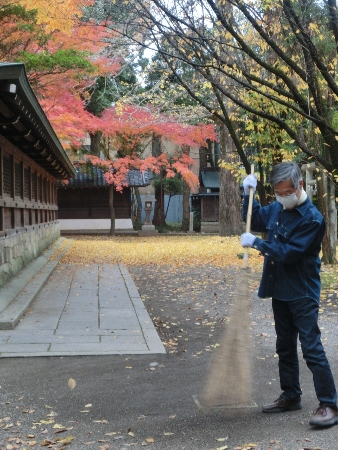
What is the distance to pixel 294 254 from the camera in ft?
12.3

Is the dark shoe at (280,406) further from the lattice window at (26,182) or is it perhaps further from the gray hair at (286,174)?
the lattice window at (26,182)

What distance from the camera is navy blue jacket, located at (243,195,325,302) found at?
12.3ft

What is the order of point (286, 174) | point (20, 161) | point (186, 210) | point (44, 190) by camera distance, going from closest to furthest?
point (286, 174)
point (20, 161)
point (44, 190)
point (186, 210)

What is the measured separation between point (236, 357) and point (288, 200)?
1.16 metres

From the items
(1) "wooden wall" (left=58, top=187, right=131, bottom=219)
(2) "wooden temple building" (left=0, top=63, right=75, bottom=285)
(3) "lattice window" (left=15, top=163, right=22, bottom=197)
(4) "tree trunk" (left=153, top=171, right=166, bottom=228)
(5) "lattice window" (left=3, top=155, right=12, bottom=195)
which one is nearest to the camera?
(2) "wooden temple building" (left=0, top=63, right=75, bottom=285)

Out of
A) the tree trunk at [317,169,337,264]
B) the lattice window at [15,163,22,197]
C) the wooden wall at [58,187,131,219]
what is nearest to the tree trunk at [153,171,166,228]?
the wooden wall at [58,187,131,219]

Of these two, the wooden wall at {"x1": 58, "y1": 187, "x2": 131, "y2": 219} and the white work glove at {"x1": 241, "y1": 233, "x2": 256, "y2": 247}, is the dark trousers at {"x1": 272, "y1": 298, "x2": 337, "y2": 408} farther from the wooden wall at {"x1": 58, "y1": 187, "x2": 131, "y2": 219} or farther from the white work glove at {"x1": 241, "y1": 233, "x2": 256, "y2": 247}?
the wooden wall at {"x1": 58, "y1": 187, "x2": 131, "y2": 219}

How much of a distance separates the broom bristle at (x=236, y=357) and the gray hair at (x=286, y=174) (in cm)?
69

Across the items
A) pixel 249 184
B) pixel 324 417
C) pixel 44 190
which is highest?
pixel 44 190

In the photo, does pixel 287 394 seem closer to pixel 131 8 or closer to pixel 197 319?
pixel 197 319

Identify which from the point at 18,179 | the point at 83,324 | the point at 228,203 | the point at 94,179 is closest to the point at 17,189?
the point at 18,179

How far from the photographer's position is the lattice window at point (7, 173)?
34.0 ft

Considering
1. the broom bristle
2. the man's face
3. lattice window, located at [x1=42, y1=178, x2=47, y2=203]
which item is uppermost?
lattice window, located at [x1=42, y1=178, x2=47, y2=203]

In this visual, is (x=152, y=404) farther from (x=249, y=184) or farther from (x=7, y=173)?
(x=7, y=173)
